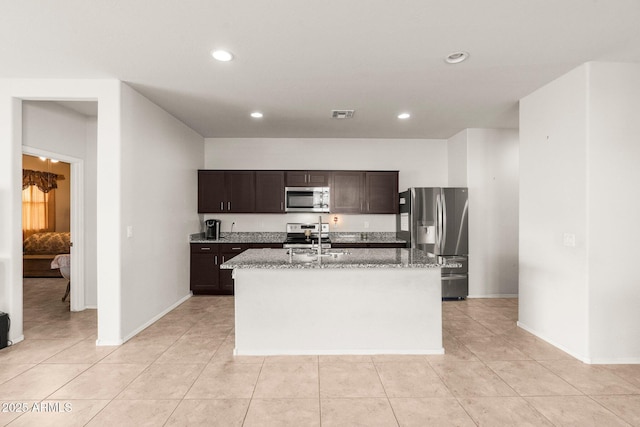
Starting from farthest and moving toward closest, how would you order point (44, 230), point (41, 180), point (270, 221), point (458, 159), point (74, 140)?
point (44, 230), point (41, 180), point (270, 221), point (458, 159), point (74, 140)

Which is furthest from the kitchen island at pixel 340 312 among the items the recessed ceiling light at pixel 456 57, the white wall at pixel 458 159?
the white wall at pixel 458 159

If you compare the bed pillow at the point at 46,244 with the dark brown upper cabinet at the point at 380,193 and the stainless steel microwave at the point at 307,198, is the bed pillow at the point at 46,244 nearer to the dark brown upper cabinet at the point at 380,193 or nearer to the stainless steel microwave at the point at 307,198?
the stainless steel microwave at the point at 307,198

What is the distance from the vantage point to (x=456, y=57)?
2.87 metres

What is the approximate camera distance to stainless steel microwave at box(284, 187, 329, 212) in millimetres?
5684

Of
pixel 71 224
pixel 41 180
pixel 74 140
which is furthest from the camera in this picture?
pixel 41 180

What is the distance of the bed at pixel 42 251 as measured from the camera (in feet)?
22.2

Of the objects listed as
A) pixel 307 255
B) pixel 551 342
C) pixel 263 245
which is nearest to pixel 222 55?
pixel 307 255

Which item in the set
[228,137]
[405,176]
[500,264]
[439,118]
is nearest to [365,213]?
[405,176]

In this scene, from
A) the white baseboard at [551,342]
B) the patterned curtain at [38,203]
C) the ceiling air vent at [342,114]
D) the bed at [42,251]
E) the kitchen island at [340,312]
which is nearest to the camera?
the white baseboard at [551,342]

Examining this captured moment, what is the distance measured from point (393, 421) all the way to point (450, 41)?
280cm

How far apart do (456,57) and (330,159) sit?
3359mm

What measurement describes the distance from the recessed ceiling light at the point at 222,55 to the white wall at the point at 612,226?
324 centimetres

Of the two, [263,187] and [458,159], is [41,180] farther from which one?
[458,159]

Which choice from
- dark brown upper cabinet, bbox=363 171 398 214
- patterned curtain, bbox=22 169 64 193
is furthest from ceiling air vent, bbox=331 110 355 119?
patterned curtain, bbox=22 169 64 193
